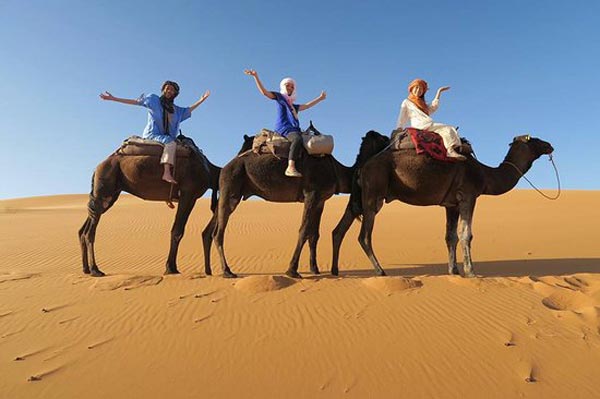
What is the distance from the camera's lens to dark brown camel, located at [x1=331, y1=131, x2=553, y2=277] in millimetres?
7504

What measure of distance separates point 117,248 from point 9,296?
8371 millimetres

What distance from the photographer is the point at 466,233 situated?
7.30 metres

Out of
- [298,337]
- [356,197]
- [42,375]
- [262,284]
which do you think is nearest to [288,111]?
[356,197]

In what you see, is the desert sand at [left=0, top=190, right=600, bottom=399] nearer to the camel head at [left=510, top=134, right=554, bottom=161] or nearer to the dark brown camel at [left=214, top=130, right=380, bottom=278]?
the dark brown camel at [left=214, top=130, right=380, bottom=278]

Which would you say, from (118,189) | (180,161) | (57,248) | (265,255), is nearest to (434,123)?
(180,161)

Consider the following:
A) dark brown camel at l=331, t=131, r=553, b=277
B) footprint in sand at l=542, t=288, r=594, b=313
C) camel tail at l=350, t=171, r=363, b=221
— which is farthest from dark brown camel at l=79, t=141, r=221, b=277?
footprint in sand at l=542, t=288, r=594, b=313

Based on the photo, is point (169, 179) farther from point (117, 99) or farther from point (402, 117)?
point (402, 117)

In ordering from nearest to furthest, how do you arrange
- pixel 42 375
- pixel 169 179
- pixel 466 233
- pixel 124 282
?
pixel 42 375 < pixel 124 282 < pixel 466 233 < pixel 169 179

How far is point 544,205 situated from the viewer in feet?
91.0

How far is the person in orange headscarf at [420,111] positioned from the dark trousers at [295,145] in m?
2.09

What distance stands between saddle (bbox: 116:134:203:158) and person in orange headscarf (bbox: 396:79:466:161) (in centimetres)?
410

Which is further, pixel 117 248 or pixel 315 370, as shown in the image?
pixel 117 248

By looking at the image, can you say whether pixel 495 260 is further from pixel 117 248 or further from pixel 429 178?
pixel 117 248

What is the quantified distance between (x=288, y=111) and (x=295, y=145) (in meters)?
0.86
